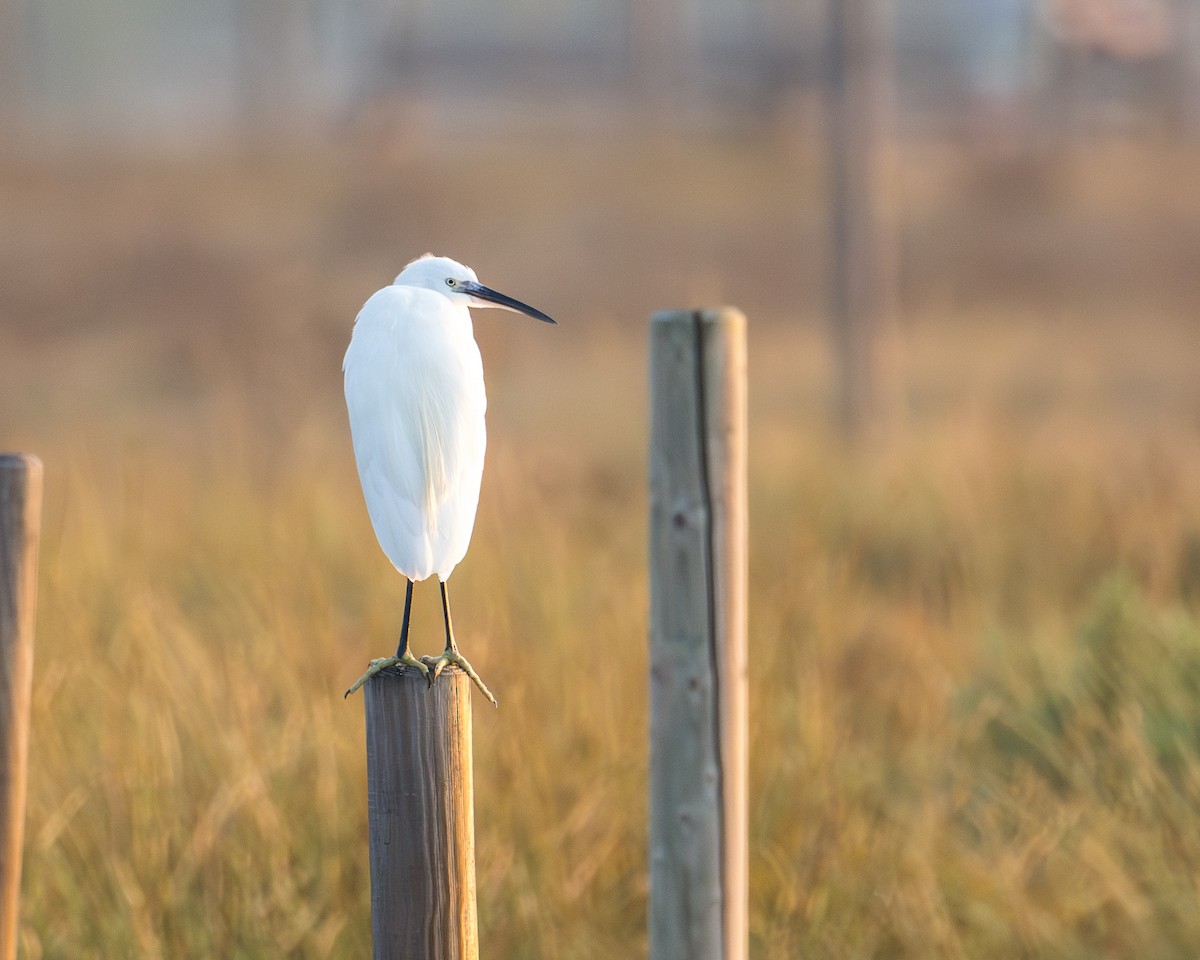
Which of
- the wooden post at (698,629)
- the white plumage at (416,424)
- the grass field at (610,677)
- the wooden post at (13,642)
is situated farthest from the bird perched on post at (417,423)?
the grass field at (610,677)

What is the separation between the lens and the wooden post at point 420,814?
77.5 inches

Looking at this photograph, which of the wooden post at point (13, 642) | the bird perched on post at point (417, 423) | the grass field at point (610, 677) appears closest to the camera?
the bird perched on post at point (417, 423)

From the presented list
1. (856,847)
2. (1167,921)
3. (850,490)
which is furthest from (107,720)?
(850,490)

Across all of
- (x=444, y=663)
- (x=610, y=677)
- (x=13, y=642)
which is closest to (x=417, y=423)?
(x=444, y=663)

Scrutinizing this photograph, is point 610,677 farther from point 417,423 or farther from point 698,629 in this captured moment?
point 417,423

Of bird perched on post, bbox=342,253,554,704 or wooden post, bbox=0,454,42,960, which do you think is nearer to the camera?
bird perched on post, bbox=342,253,554,704

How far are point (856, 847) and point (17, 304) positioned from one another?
14.9m

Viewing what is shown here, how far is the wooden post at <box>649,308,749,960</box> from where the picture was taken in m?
2.25

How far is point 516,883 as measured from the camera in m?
3.20

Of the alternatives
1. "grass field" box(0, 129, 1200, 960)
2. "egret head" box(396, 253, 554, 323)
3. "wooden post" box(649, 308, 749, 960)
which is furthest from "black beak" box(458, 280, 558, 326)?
"grass field" box(0, 129, 1200, 960)

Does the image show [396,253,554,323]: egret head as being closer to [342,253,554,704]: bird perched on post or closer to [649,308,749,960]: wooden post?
[342,253,554,704]: bird perched on post

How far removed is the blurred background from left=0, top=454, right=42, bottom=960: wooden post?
0.63 m

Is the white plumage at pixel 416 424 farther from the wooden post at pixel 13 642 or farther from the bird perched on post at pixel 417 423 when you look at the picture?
the wooden post at pixel 13 642

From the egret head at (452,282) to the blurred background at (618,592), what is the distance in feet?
5.23
